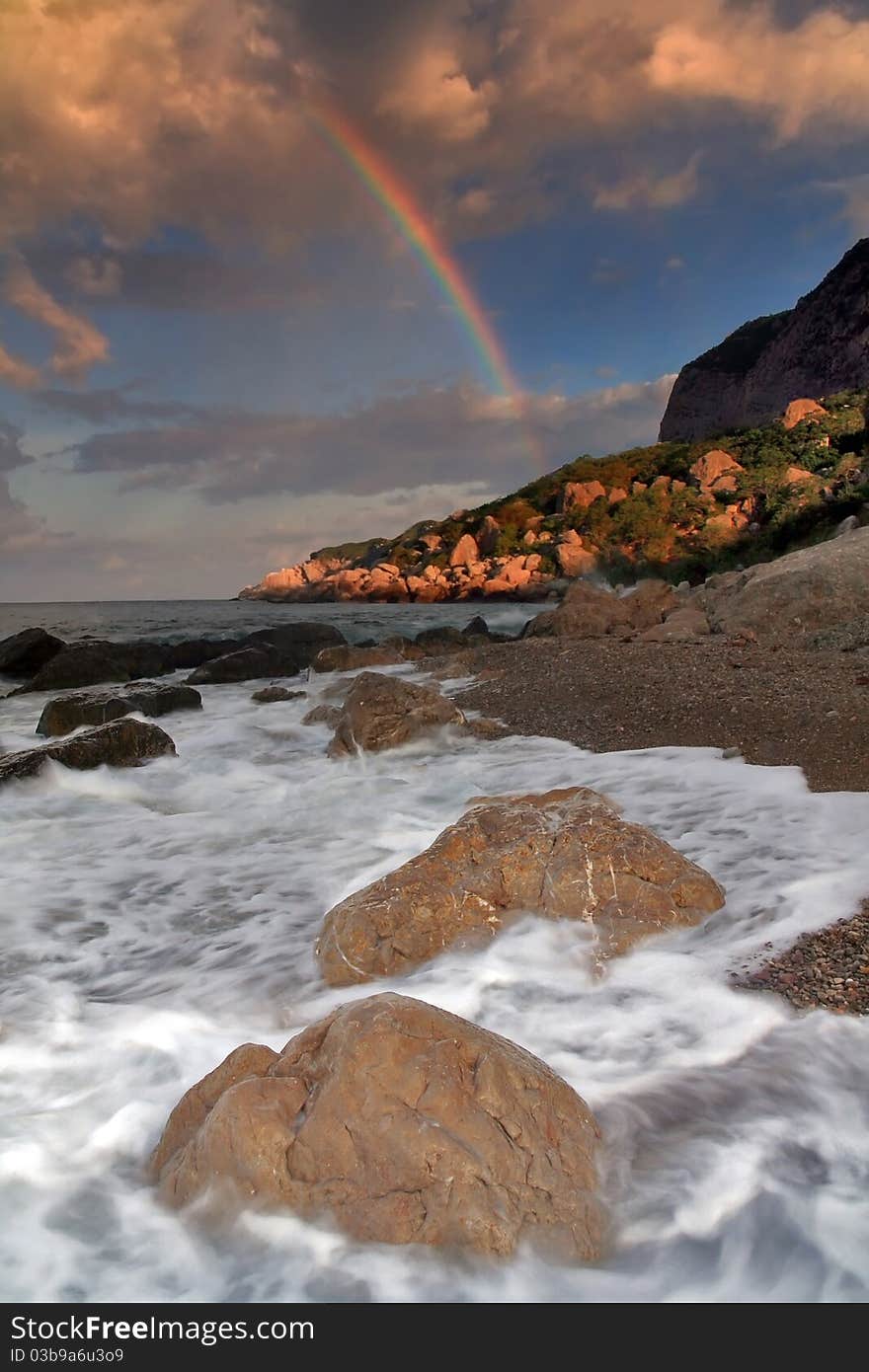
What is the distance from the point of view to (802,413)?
57.6 m

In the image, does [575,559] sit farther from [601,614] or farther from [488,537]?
[601,614]

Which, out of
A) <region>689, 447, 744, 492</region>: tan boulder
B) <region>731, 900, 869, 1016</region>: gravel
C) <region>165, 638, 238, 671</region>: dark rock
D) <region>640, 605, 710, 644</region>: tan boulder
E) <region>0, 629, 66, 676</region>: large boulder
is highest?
<region>689, 447, 744, 492</region>: tan boulder

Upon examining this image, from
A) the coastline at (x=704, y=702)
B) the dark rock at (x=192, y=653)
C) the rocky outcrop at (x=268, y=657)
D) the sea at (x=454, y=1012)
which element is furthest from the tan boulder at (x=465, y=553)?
the sea at (x=454, y=1012)

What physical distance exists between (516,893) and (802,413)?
207ft

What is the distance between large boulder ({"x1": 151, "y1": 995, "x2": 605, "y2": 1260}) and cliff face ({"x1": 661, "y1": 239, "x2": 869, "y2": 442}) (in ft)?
298

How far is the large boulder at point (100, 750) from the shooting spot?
8610mm

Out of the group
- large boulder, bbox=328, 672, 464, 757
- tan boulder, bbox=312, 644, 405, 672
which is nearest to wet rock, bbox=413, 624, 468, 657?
tan boulder, bbox=312, 644, 405, 672

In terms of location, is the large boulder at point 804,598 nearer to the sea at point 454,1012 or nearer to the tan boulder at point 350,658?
the sea at point 454,1012

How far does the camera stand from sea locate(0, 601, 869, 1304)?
2316 millimetres

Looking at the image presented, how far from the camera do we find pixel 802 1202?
2525mm

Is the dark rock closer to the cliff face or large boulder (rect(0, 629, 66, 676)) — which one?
large boulder (rect(0, 629, 66, 676))

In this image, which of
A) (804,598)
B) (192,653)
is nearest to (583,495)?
(192,653)

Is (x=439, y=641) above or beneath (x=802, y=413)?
beneath

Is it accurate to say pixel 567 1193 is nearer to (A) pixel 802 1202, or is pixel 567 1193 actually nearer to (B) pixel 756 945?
(A) pixel 802 1202
